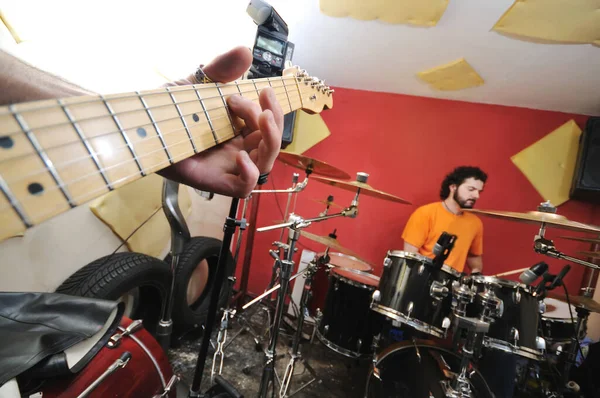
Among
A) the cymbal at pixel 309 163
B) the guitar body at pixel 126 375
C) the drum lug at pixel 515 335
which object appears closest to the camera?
the guitar body at pixel 126 375

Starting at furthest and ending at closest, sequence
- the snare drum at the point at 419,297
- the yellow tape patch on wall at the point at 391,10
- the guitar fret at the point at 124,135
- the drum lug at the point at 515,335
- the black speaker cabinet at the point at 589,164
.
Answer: the black speaker cabinet at the point at 589,164, the yellow tape patch on wall at the point at 391,10, the snare drum at the point at 419,297, the drum lug at the point at 515,335, the guitar fret at the point at 124,135

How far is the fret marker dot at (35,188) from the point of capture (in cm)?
31

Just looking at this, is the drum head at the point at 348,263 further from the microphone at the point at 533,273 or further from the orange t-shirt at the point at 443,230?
the microphone at the point at 533,273

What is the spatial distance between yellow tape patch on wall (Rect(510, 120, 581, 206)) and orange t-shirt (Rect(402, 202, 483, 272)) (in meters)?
0.73

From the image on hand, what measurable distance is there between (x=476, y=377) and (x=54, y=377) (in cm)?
183

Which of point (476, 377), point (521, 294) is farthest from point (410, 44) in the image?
point (476, 377)

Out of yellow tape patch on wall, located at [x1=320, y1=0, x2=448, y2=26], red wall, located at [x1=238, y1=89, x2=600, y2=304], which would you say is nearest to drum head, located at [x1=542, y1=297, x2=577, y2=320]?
red wall, located at [x1=238, y1=89, x2=600, y2=304]

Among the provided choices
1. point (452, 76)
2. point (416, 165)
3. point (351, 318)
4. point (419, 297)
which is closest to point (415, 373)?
point (419, 297)

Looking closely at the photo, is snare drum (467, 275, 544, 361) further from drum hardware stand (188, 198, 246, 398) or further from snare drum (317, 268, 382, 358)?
drum hardware stand (188, 198, 246, 398)

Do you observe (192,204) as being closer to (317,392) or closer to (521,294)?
(317,392)

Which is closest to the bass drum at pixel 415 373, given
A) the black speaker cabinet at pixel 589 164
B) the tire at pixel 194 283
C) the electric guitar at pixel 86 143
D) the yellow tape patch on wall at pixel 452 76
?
the tire at pixel 194 283

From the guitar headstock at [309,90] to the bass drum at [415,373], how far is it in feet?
4.51

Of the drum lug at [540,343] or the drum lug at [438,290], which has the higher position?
the drum lug at [438,290]

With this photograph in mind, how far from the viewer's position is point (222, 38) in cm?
224
